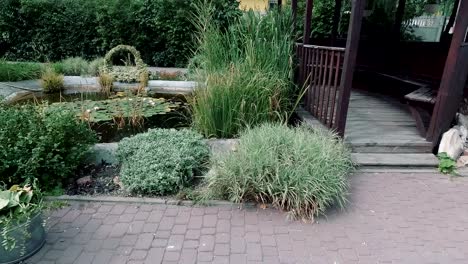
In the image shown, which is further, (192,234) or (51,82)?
(51,82)

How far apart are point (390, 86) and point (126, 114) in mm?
4688

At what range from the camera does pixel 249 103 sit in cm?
404

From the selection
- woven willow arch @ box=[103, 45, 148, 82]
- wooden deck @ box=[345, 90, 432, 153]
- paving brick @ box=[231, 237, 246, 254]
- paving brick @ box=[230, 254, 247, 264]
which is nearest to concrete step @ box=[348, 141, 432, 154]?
wooden deck @ box=[345, 90, 432, 153]

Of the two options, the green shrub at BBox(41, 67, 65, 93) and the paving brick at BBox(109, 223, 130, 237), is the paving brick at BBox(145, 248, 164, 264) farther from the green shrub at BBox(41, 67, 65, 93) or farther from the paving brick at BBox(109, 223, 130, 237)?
the green shrub at BBox(41, 67, 65, 93)

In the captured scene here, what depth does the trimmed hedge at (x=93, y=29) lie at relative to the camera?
8.33 meters

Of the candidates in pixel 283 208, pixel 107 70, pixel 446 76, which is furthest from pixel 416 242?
pixel 107 70

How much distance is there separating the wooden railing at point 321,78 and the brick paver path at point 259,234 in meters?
1.29

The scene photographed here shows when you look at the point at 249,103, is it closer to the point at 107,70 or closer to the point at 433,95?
the point at 433,95

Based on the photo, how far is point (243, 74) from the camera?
13.4ft

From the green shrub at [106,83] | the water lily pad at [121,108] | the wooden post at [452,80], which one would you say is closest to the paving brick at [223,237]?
the water lily pad at [121,108]

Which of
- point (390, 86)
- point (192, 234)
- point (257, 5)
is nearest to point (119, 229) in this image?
point (192, 234)

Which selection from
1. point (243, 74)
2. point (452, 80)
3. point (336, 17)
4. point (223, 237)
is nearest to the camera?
point (223, 237)

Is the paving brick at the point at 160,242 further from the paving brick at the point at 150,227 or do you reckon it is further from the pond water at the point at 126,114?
the pond water at the point at 126,114

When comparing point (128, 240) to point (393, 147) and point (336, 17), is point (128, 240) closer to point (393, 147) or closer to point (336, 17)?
point (393, 147)
